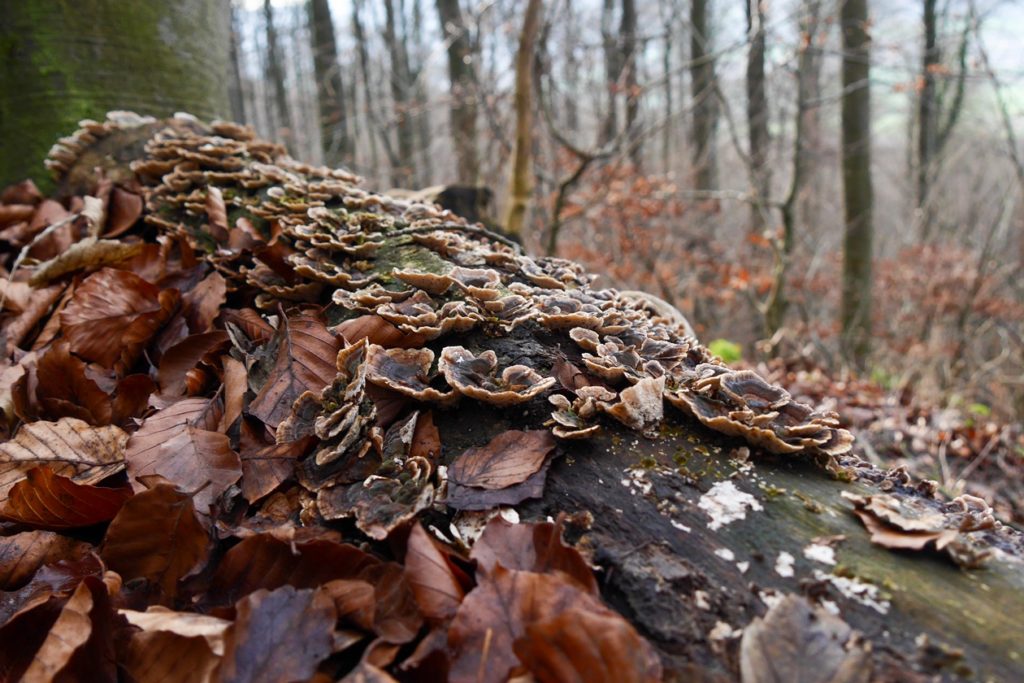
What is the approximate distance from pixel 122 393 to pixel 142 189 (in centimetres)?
187

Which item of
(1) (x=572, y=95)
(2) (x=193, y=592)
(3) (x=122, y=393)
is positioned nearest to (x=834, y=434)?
(2) (x=193, y=592)

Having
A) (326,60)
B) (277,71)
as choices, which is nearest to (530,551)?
(326,60)

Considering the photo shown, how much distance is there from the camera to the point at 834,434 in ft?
6.05

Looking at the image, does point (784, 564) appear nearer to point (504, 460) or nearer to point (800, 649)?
A: point (800, 649)

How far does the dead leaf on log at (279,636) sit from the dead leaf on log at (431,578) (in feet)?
0.61

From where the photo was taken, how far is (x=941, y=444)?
5.18 meters

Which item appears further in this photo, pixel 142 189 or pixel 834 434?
pixel 142 189

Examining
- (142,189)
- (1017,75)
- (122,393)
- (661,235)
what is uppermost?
(1017,75)

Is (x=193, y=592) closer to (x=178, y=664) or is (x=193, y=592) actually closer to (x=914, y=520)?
(x=178, y=664)

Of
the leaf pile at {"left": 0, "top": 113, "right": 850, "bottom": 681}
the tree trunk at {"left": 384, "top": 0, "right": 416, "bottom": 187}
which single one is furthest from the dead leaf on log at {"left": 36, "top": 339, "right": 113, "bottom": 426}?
the tree trunk at {"left": 384, "top": 0, "right": 416, "bottom": 187}

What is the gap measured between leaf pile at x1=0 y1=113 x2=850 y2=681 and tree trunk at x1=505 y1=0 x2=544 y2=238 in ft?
12.3

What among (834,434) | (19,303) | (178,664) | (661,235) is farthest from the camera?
(661,235)

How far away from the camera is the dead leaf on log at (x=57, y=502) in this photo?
164 centimetres

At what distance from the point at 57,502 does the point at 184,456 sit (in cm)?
31
